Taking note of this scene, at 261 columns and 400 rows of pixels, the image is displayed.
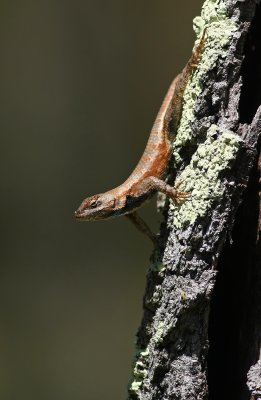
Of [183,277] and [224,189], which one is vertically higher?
[224,189]

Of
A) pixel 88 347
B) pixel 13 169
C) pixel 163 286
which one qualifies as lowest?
pixel 88 347

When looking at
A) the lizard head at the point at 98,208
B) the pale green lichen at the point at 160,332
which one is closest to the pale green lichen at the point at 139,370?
the pale green lichen at the point at 160,332

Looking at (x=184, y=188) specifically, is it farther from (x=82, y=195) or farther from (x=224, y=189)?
(x=82, y=195)

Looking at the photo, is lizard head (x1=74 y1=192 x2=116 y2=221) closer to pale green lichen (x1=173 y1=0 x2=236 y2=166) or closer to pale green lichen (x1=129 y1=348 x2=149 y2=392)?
pale green lichen (x1=173 y1=0 x2=236 y2=166)

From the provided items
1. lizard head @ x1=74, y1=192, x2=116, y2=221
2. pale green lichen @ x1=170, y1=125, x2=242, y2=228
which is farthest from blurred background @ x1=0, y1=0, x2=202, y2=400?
pale green lichen @ x1=170, y1=125, x2=242, y2=228

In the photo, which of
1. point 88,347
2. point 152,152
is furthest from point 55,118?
point 152,152

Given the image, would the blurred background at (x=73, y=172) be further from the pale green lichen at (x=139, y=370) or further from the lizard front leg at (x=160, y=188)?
the pale green lichen at (x=139, y=370)
